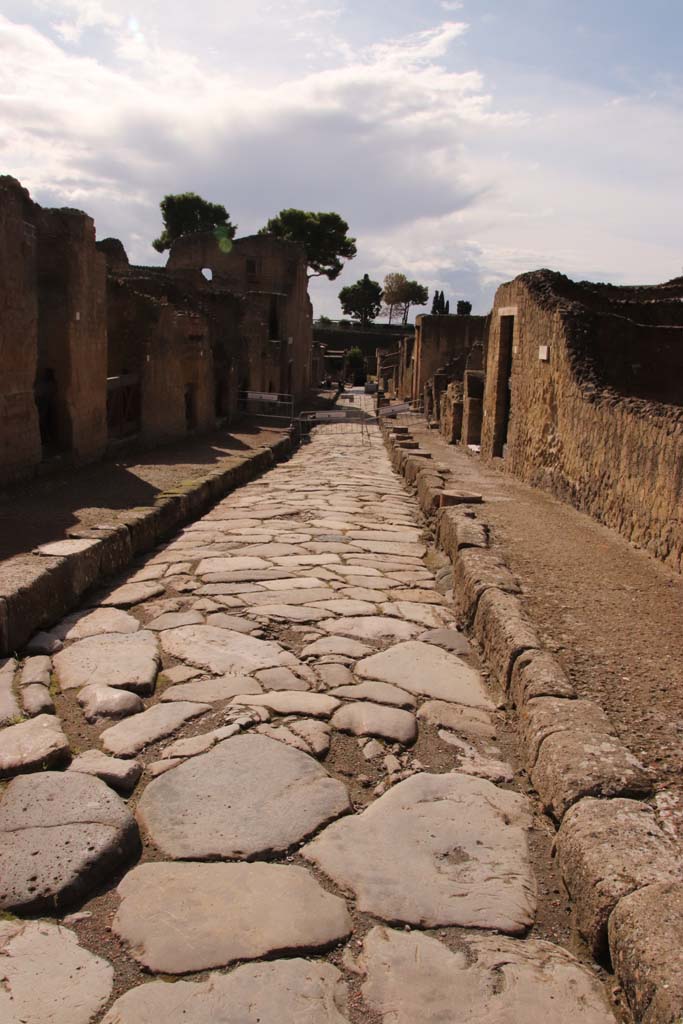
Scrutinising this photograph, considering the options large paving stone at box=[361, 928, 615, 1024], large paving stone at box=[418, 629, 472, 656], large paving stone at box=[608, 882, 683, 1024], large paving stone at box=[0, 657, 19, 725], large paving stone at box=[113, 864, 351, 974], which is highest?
large paving stone at box=[608, 882, 683, 1024]

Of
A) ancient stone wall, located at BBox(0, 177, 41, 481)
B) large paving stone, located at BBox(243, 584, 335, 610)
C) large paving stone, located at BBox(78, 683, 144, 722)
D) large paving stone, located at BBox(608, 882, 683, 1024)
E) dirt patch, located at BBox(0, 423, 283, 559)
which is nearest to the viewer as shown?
large paving stone, located at BBox(608, 882, 683, 1024)

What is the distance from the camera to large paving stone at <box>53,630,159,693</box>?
136 inches

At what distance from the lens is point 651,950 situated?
1.75m

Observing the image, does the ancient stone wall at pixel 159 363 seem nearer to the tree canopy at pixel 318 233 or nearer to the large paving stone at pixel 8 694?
the large paving stone at pixel 8 694

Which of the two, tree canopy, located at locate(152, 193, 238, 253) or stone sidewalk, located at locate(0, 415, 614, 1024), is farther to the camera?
tree canopy, located at locate(152, 193, 238, 253)

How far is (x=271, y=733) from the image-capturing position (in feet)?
9.99

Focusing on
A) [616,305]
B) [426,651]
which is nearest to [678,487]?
[426,651]

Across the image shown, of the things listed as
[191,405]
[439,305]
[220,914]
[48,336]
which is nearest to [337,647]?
[220,914]

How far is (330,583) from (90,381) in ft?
15.1

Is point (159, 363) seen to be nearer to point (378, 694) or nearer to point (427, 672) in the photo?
point (427, 672)

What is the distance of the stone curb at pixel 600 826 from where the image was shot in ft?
5.75

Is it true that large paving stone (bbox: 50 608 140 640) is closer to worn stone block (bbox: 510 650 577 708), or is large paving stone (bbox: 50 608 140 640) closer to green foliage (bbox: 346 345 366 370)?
worn stone block (bbox: 510 650 577 708)

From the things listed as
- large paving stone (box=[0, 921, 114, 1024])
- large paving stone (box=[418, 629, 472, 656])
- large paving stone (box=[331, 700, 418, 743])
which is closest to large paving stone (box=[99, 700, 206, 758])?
large paving stone (box=[331, 700, 418, 743])

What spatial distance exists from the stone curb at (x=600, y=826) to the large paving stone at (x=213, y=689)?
3.67 feet
